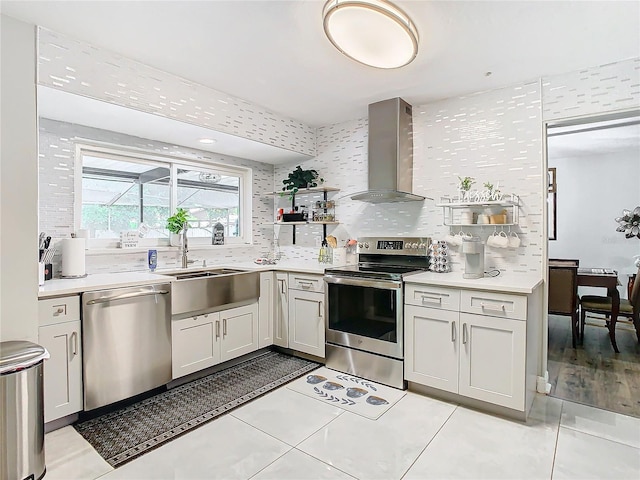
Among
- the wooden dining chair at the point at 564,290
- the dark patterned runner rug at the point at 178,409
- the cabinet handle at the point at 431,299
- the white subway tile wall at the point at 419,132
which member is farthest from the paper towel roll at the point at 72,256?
the wooden dining chair at the point at 564,290

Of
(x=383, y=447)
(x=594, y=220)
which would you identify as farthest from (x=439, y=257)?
(x=594, y=220)

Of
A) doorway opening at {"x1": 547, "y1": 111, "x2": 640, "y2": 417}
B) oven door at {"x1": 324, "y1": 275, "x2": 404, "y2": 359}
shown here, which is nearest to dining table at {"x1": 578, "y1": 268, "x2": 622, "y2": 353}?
doorway opening at {"x1": 547, "y1": 111, "x2": 640, "y2": 417}

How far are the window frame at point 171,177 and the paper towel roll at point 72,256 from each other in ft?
0.91

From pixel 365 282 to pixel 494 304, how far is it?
968mm

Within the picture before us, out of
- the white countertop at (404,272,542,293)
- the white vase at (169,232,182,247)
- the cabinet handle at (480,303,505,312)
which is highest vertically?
the white vase at (169,232,182,247)

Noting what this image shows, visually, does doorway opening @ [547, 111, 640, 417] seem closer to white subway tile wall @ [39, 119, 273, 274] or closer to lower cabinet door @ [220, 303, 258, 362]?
lower cabinet door @ [220, 303, 258, 362]

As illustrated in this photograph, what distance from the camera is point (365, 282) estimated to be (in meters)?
2.90

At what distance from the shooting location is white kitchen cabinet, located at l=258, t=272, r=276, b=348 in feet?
11.2

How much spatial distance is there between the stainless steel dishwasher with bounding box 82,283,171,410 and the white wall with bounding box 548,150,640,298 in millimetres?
5478

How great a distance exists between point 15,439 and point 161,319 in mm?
1035

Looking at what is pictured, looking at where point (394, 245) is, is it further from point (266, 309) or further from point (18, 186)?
point (18, 186)

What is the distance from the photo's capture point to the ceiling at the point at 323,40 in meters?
1.88

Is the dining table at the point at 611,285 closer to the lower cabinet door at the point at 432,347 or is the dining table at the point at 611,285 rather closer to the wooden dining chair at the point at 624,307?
the wooden dining chair at the point at 624,307

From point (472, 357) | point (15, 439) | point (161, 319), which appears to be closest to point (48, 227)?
point (161, 319)
